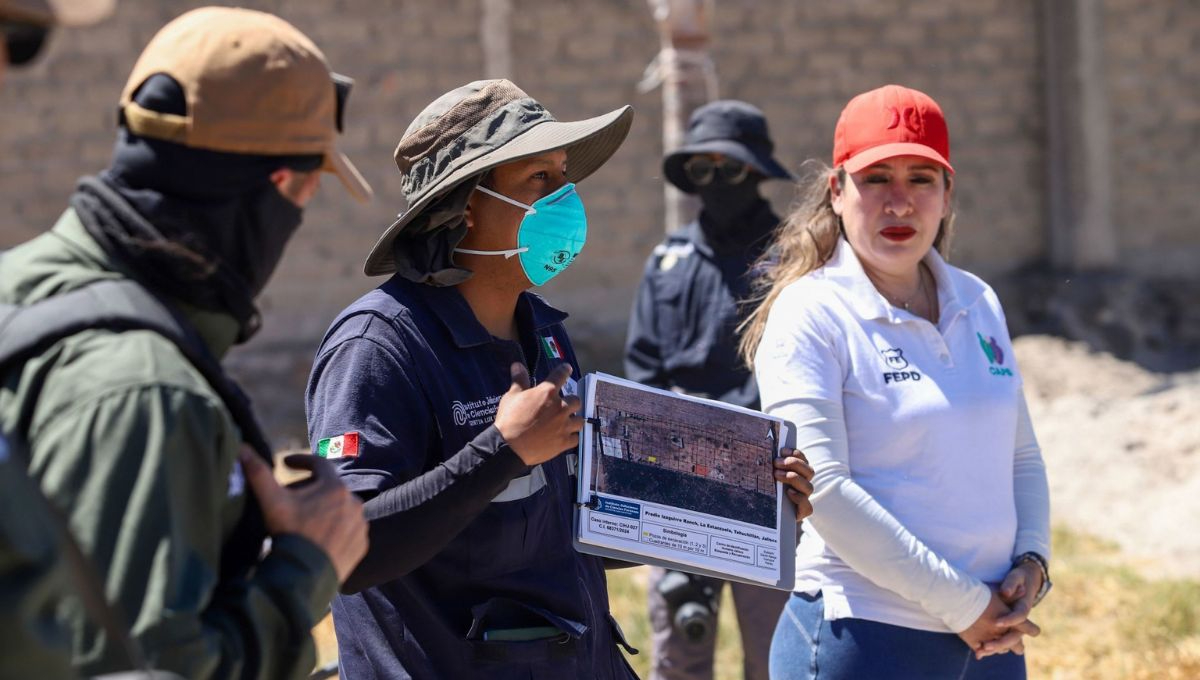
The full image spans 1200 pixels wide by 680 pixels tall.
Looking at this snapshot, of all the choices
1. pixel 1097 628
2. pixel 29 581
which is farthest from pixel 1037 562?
pixel 1097 628

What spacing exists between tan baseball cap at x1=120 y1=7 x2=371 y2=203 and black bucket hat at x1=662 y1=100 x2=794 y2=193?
11.3 feet

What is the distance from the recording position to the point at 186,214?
70.5 inches

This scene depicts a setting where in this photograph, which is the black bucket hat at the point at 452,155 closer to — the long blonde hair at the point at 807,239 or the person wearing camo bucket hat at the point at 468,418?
the person wearing camo bucket hat at the point at 468,418

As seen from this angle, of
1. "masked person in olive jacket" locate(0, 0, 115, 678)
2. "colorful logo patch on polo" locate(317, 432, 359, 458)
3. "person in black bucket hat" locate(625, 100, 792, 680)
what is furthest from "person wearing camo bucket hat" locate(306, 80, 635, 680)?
"person in black bucket hat" locate(625, 100, 792, 680)

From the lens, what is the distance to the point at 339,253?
10.2m

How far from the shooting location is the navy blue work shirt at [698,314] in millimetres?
4922

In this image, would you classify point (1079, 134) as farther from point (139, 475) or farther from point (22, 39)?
point (139, 475)

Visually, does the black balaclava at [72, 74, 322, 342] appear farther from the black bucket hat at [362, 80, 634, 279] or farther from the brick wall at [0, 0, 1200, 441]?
the brick wall at [0, 0, 1200, 441]

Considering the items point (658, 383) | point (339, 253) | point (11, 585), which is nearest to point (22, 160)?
point (339, 253)

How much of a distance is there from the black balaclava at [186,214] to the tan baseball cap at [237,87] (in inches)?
0.8

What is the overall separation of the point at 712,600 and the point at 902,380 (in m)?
1.91

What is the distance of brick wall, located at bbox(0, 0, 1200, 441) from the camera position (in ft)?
32.1

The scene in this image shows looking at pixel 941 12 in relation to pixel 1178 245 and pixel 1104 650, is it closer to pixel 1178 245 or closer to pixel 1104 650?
pixel 1178 245

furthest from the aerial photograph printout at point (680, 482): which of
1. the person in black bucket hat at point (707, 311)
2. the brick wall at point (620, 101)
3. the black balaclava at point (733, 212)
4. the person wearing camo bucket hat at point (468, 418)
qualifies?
the brick wall at point (620, 101)
